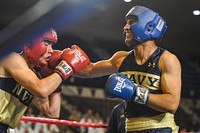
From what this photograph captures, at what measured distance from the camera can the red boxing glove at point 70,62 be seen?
1818mm

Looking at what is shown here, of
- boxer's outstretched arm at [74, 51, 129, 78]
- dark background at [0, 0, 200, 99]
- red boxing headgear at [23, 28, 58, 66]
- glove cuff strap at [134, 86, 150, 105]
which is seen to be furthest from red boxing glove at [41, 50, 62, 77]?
dark background at [0, 0, 200, 99]

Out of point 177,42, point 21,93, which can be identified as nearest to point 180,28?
point 177,42

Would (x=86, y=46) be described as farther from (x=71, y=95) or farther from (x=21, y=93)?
(x=21, y=93)

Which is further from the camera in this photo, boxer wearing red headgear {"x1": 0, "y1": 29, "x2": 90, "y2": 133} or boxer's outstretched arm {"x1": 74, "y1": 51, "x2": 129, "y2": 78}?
boxer's outstretched arm {"x1": 74, "y1": 51, "x2": 129, "y2": 78}

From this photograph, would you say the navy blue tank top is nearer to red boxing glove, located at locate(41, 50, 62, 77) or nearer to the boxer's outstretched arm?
the boxer's outstretched arm

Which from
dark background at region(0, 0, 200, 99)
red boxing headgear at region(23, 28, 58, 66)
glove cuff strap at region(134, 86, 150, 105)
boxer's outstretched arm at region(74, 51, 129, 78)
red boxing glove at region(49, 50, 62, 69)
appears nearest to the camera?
glove cuff strap at region(134, 86, 150, 105)

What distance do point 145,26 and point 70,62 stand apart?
1.38 feet

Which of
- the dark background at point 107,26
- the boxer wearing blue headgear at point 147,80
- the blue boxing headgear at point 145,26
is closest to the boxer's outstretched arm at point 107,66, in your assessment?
the boxer wearing blue headgear at point 147,80

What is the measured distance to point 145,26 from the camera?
74.7 inches

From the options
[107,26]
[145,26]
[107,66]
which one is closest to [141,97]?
[145,26]

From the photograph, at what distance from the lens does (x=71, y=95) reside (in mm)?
8555

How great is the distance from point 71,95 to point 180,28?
3.02m

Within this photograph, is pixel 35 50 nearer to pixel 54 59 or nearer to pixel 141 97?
pixel 54 59

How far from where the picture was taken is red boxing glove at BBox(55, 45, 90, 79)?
71.6 inches
